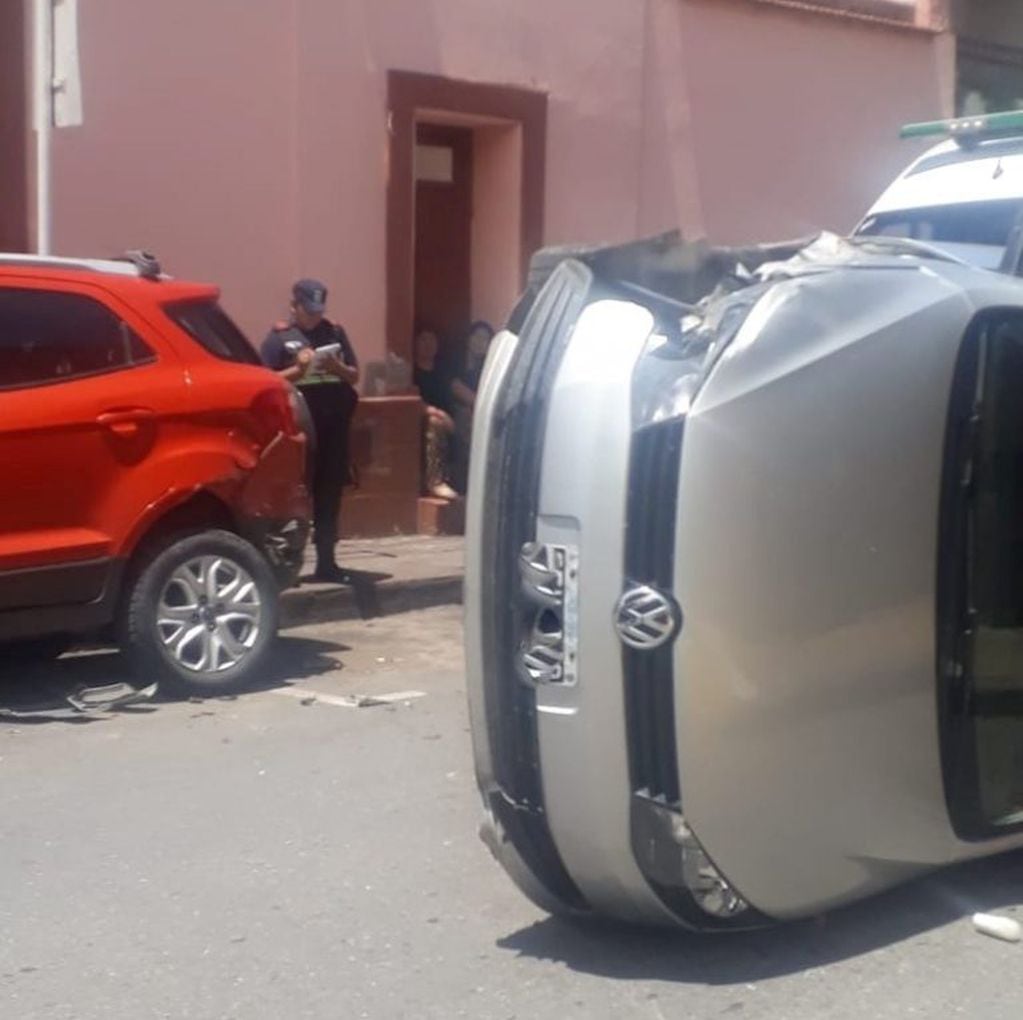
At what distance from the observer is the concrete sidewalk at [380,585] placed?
1097cm

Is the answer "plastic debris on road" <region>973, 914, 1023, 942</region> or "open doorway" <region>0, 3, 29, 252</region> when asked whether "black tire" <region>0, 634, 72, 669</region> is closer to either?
"open doorway" <region>0, 3, 29, 252</region>

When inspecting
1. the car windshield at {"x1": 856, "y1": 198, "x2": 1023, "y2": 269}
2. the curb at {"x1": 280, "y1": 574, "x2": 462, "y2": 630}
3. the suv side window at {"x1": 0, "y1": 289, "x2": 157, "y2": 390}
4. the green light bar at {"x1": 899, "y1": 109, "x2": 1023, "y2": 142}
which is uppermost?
the green light bar at {"x1": 899, "y1": 109, "x2": 1023, "y2": 142}

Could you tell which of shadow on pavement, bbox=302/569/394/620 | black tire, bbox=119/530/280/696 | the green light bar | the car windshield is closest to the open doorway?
shadow on pavement, bbox=302/569/394/620

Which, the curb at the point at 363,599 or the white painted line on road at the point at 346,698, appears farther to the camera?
the curb at the point at 363,599

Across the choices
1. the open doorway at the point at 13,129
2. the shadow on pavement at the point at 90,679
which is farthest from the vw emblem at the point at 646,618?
the open doorway at the point at 13,129

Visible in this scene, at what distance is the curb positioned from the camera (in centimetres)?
1090

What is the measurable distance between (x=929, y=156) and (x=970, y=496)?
194 inches

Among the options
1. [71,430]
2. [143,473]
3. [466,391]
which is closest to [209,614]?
[143,473]

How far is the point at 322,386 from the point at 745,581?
6.64 meters

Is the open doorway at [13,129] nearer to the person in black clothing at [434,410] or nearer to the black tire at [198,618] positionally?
the person in black clothing at [434,410]

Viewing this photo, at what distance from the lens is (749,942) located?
5.46 m

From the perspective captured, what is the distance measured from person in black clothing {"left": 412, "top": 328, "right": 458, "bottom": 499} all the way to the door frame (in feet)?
1.62

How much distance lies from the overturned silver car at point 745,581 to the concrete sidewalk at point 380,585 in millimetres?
5729

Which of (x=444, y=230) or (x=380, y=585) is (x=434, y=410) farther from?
(x=380, y=585)
